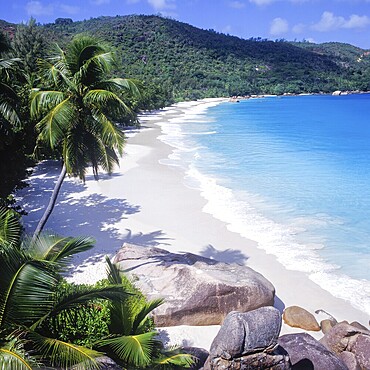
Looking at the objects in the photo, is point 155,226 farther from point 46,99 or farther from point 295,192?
point 295,192

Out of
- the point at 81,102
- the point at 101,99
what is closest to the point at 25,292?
the point at 101,99

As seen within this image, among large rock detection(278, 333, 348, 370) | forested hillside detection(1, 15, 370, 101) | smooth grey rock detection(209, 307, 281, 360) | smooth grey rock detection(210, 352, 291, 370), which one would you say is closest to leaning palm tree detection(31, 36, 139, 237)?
smooth grey rock detection(209, 307, 281, 360)

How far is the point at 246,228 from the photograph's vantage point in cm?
1614

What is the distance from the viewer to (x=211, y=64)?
140m

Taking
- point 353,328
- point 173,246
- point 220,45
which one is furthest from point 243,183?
point 220,45

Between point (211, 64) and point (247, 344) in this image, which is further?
point (211, 64)

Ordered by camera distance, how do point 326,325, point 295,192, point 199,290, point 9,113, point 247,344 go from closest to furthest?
point 247,344 → point 199,290 → point 326,325 → point 9,113 → point 295,192

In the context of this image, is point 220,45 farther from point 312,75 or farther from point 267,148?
point 267,148

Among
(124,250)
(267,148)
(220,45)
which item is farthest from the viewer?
(220,45)

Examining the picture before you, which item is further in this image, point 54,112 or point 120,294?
point 54,112

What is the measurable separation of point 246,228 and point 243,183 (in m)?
7.80

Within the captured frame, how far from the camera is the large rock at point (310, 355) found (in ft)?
26.0

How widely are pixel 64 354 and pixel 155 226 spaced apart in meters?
11.4

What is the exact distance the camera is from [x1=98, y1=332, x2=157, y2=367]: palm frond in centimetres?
552
